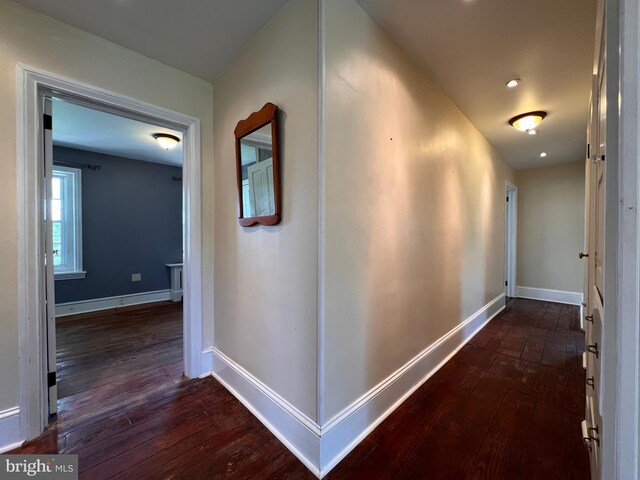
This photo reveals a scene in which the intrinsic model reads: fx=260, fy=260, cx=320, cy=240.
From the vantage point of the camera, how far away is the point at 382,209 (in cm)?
163

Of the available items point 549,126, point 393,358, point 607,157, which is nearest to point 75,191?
point 393,358

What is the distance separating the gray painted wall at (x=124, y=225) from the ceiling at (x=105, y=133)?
0.28 m

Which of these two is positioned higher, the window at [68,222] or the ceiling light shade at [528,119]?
the ceiling light shade at [528,119]

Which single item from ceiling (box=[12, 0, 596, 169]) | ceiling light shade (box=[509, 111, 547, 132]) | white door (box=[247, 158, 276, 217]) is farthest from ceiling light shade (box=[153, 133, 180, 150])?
ceiling light shade (box=[509, 111, 547, 132])

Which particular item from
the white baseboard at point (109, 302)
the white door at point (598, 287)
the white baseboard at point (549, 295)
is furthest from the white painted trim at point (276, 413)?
the white baseboard at point (549, 295)

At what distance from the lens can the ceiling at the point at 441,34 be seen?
145cm

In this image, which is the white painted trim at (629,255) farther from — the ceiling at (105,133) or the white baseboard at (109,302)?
the white baseboard at (109,302)

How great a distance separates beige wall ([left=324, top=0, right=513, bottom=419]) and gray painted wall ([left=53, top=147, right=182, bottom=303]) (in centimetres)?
440

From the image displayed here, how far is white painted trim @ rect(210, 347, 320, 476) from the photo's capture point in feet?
4.25

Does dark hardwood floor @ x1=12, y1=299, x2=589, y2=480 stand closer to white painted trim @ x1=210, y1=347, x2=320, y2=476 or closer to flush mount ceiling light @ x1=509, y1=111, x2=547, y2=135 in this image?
white painted trim @ x1=210, y1=347, x2=320, y2=476

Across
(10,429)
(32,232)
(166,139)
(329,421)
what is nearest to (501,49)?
(329,421)

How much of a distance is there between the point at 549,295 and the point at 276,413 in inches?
209

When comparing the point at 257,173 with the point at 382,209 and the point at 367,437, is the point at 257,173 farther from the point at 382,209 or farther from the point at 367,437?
the point at 367,437

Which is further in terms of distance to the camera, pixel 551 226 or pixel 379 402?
pixel 551 226
